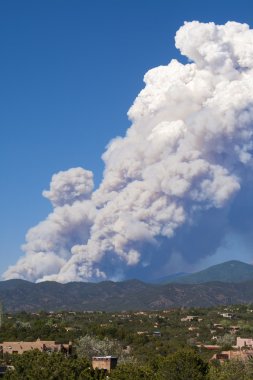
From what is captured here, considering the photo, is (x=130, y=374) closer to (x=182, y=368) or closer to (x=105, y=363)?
(x=182, y=368)

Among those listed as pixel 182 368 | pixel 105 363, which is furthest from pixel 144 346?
pixel 182 368

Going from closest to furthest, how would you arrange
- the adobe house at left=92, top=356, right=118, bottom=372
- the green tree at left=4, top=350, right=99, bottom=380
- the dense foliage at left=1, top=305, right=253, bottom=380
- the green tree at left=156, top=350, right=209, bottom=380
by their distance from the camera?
the green tree at left=4, top=350, right=99, bottom=380 → the dense foliage at left=1, top=305, right=253, bottom=380 → the green tree at left=156, top=350, right=209, bottom=380 → the adobe house at left=92, top=356, right=118, bottom=372

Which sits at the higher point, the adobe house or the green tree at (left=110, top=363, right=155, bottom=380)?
the adobe house

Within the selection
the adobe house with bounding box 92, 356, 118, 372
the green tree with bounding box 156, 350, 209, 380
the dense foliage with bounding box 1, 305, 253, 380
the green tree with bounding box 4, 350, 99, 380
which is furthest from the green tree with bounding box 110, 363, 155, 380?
the adobe house with bounding box 92, 356, 118, 372

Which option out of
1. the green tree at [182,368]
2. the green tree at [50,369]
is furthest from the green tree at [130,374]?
the green tree at [50,369]

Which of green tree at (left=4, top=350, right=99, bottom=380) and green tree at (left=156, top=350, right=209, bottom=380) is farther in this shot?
green tree at (left=156, top=350, right=209, bottom=380)

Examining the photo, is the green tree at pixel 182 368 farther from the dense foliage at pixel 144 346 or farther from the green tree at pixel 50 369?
the green tree at pixel 50 369

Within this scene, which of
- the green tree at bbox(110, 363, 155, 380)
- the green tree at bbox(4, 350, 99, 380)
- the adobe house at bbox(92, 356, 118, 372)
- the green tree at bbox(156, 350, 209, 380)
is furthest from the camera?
the adobe house at bbox(92, 356, 118, 372)

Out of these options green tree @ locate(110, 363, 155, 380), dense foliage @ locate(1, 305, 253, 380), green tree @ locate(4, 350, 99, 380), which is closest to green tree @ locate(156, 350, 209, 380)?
dense foliage @ locate(1, 305, 253, 380)

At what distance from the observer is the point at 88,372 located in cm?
5169

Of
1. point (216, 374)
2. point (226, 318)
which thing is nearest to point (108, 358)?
point (216, 374)

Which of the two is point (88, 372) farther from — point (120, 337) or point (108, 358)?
point (120, 337)

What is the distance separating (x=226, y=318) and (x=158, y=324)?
2026 cm

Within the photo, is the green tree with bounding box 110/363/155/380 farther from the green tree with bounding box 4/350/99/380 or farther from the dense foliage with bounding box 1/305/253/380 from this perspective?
the green tree with bounding box 4/350/99/380
